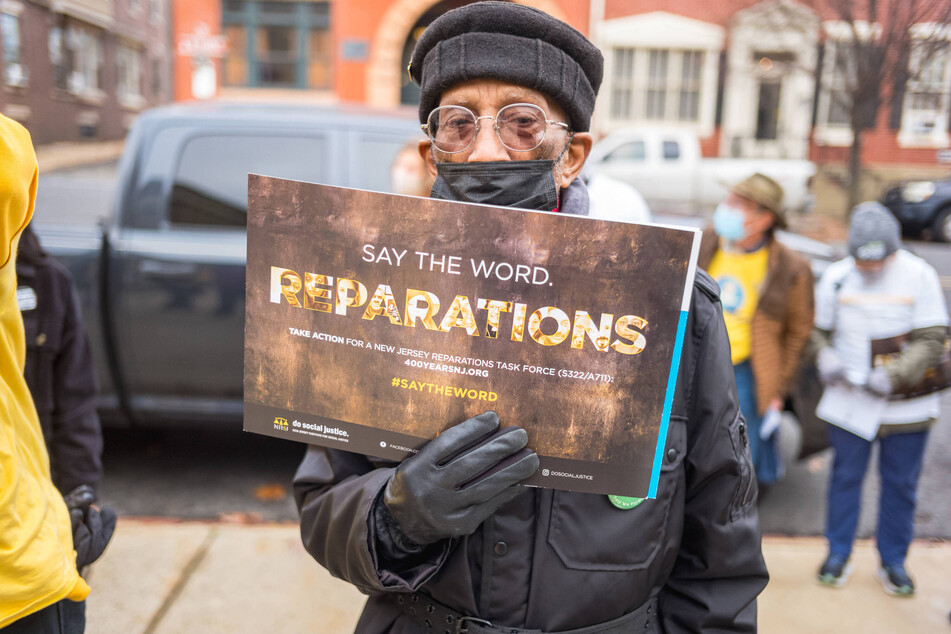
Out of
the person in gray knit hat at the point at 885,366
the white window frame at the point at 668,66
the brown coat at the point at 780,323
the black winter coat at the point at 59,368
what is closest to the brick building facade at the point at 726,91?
the white window frame at the point at 668,66

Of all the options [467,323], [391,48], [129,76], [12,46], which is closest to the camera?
[467,323]

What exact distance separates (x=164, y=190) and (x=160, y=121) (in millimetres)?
405

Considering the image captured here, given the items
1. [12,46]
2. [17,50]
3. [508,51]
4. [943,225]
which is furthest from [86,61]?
[508,51]

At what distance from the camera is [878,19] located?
9.12 meters

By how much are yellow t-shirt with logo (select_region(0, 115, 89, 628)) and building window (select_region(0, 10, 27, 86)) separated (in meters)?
11.2

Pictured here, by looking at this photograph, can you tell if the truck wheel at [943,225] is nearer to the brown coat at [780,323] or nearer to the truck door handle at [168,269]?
the brown coat at [780,323]

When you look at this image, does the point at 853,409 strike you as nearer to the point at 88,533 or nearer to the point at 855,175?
the point at 88,533

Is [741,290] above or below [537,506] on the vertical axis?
above

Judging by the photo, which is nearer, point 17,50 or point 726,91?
point 17,50

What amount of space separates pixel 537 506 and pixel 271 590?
2.26 metres

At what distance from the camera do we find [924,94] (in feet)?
36.8

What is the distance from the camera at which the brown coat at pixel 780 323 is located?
358 cm

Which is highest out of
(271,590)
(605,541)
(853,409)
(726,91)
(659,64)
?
(659,64)

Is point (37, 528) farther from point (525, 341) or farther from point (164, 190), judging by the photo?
point (164, 190)
